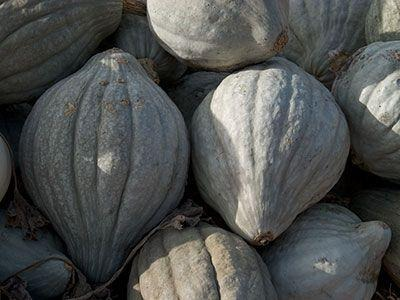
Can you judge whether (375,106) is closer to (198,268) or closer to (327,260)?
(327,260)

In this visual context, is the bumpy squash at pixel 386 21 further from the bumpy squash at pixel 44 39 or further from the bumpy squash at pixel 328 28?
the bumpy squash at pixel 44 39

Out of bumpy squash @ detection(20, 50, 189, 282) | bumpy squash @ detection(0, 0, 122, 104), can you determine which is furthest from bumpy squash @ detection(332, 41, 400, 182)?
bumpy squash @ detection(0, 0, 122, 104)

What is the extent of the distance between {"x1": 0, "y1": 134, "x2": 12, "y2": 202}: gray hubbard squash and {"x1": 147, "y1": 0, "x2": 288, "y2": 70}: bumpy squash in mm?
528

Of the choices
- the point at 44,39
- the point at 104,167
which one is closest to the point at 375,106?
the point at 104,167

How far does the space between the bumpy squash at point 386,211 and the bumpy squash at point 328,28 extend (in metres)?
0.48

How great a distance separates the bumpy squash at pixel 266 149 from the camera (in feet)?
5.05

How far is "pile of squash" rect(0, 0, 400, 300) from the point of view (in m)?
1.53

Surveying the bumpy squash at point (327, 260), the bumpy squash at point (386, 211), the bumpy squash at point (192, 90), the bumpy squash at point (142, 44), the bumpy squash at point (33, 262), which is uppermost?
the bumpy squash at point (142, 44)

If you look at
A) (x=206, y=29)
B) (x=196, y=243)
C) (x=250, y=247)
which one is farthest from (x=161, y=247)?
(x=206, y=29)

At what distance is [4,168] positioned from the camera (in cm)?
155

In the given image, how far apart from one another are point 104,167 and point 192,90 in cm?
61

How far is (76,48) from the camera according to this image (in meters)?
1.87

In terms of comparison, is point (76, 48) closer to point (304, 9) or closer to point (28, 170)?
point (28, 170)

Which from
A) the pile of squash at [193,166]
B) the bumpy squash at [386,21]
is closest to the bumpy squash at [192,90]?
the pile of squash at [193,166]
